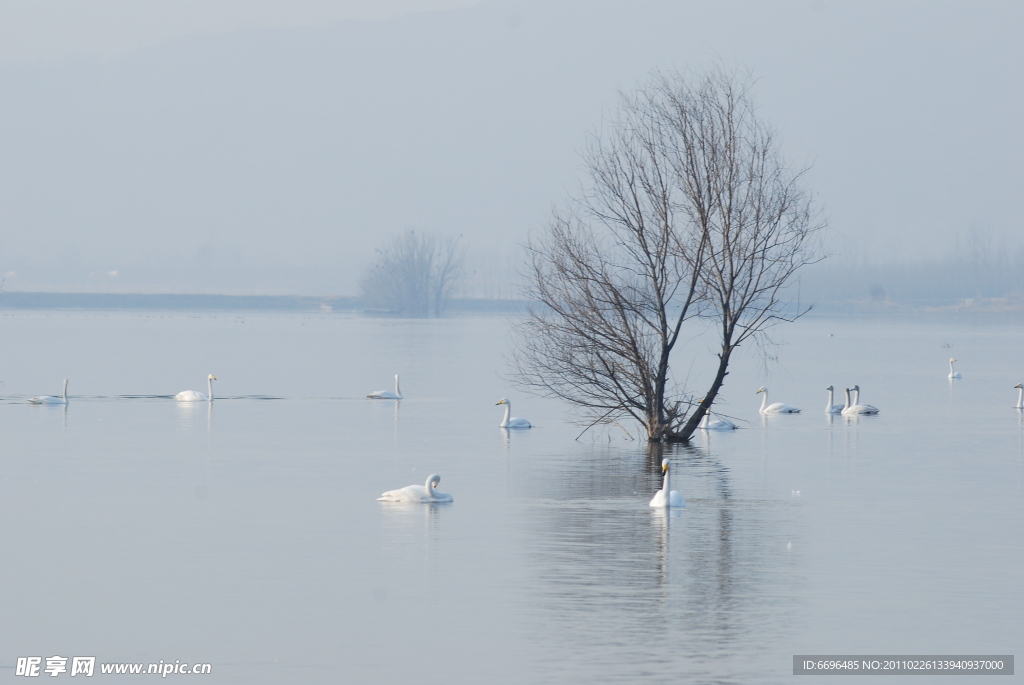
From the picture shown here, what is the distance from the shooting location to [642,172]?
99.0 feet

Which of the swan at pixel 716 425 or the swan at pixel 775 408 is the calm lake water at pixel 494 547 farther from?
the swan at pixel 775 408

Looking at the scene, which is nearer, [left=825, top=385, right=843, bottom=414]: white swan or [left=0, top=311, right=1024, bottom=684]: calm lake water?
[left=0, top=311, right=1024, bottom=684]: calm lake water

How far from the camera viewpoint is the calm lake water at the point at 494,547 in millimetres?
13336

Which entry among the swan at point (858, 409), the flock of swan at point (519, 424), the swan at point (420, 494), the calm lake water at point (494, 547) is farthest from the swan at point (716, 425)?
the swan at point (420, 494)

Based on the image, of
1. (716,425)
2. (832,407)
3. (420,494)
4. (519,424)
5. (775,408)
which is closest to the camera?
(420,494)

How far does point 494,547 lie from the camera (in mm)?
18391

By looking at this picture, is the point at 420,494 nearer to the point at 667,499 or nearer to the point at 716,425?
the point at 667,499

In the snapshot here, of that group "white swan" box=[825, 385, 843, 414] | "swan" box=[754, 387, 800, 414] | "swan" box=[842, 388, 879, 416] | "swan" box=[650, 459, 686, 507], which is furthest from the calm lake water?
"white swan" box=[825, 385, 843, 414]

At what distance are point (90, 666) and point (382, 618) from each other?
3.10 m

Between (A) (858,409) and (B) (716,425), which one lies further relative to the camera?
(A) (858,409)

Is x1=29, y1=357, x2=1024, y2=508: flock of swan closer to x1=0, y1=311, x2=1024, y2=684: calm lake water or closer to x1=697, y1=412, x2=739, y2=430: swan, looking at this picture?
x1=697, y1=412, x2=739, y2=430: swan

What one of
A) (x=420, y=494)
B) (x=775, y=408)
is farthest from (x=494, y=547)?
(x=775, y=408)

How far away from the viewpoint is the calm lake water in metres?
13.3

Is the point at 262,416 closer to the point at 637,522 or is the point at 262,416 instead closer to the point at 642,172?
the point at 642,172
